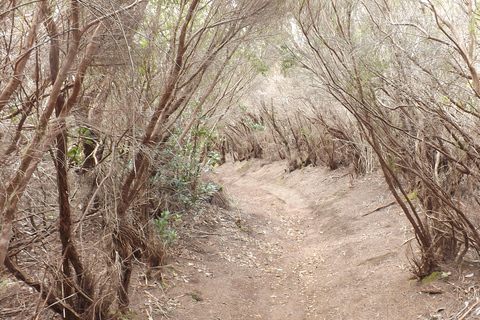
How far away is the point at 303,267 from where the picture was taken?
24.7 feet

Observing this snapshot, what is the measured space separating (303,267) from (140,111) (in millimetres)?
4832

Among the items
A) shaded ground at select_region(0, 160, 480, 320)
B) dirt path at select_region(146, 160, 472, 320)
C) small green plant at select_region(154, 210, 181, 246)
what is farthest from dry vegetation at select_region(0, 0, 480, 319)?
dirt path at select_region(146, 160, 472, 320)

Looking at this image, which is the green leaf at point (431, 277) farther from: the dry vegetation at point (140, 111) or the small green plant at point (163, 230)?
the small green plant at point (163, 230)

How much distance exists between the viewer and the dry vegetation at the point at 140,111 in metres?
2.98

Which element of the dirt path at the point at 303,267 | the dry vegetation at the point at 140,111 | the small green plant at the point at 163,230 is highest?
the dry vegetation at the point at 140,111

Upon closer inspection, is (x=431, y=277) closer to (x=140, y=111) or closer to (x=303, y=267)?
(x=303, y=267)

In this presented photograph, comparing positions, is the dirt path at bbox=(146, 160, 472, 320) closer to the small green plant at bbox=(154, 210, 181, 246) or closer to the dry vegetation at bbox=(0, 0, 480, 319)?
the small green plant at bbox=(154, 210, 181, 246)

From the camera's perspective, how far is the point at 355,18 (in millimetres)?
A: 5945

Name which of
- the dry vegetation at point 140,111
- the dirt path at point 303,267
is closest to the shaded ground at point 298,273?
the dirt path at point 303,267

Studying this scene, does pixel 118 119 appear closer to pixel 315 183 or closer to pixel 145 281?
pixel 145 281

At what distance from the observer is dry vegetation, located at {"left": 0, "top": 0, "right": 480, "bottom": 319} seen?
9.77 ft

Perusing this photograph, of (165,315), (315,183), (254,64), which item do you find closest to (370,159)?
(315,183)

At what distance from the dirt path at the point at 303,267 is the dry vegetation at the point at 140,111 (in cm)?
61

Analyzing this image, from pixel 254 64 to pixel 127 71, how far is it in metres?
5.35
